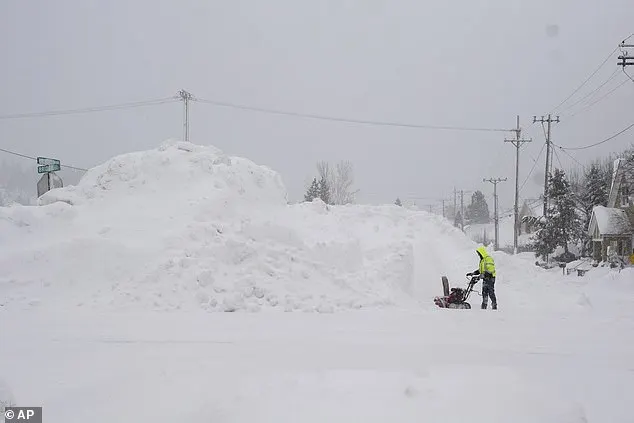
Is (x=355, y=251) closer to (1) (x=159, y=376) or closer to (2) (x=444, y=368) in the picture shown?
(2) (x=444, y=368)

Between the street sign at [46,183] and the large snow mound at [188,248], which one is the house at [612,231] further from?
the street sign at [46,183]

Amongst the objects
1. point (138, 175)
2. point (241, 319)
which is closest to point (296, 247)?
point (241, 319)

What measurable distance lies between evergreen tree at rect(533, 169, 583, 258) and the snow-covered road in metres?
37.3

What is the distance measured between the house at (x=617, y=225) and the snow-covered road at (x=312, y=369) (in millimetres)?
33092

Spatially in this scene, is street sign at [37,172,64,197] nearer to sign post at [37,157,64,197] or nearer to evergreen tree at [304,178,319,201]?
sign post at [37,157,64,197]

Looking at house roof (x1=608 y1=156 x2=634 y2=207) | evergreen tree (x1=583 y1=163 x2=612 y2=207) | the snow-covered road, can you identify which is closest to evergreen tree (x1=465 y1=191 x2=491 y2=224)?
evergreen tree (x1=583 y1=163 x2=612 y2=207)

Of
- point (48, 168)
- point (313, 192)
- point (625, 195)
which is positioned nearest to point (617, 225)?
point (625, 195)

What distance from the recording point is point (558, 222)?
42.1m

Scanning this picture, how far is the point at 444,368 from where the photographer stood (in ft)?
18.2

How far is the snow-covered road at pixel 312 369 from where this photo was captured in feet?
14.6

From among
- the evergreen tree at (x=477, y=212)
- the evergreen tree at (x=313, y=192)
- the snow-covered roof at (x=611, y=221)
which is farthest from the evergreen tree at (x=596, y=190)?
the evergreen tree at (x=477, y=212)

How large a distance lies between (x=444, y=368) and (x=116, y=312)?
6549 millimetres

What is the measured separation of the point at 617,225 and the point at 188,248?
3750cm

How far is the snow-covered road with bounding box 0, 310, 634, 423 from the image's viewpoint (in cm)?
A: 446
